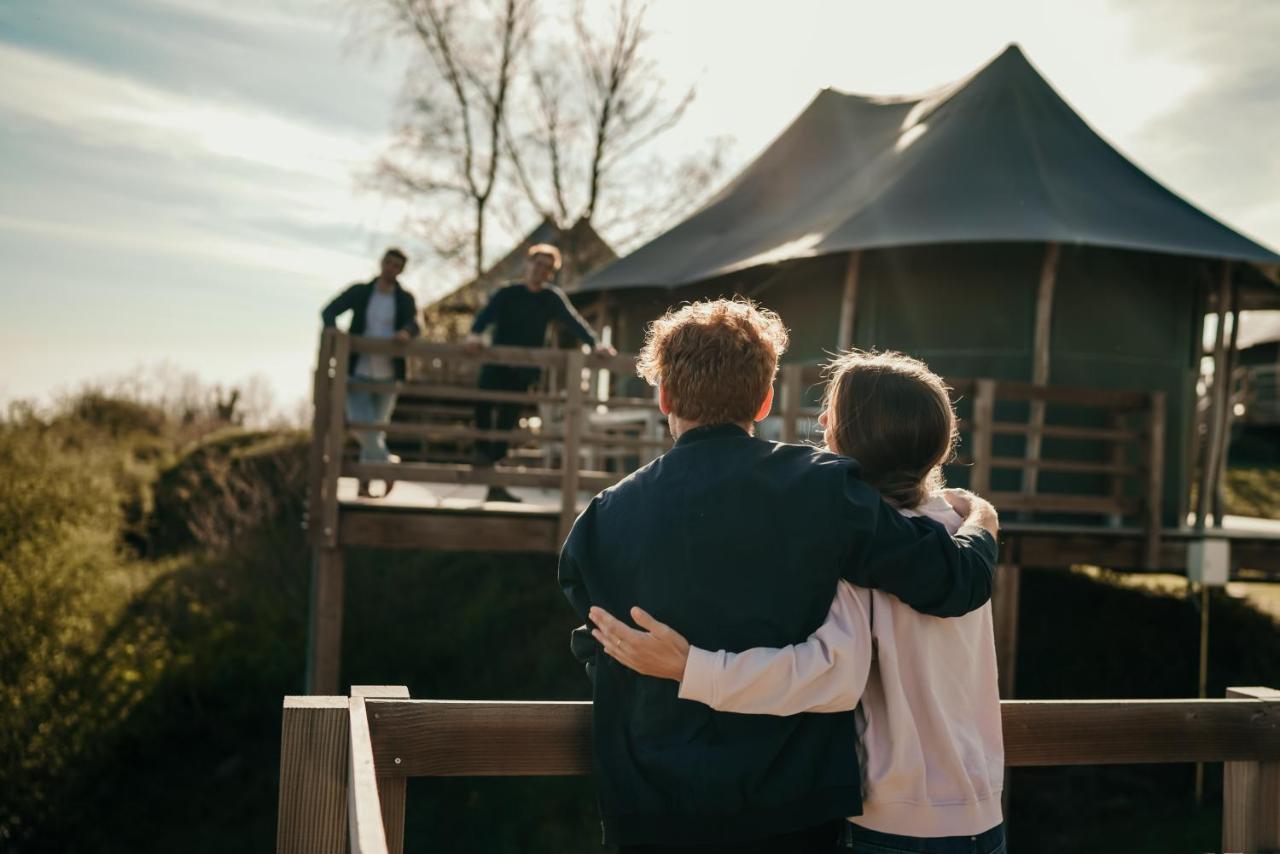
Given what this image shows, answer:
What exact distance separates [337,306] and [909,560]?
22.9 feet

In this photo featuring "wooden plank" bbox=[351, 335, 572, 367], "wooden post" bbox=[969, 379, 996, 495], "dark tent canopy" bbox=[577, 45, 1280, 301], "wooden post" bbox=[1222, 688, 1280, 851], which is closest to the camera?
"wooden post" bbox=[1222, 688, 1280, 851]

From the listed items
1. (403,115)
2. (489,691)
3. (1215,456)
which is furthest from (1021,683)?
(403,115)

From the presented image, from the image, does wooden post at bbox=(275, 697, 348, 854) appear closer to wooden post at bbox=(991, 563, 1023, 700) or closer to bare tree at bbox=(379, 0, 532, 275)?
wooden post at bbox=(991, 563, 1023, 700)

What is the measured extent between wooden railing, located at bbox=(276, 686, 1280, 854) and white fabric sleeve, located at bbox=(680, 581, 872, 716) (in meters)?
0.32

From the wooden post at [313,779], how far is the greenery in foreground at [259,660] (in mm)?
8729

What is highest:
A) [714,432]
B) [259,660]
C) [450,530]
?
[714,432]

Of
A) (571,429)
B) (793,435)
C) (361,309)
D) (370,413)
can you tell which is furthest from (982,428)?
(361,309)

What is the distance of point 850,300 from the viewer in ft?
38.3

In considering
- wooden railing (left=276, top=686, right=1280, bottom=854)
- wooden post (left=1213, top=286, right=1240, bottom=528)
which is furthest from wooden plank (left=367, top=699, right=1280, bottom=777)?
wooden post (left=1213, top=286, right=1240, bottom=528)

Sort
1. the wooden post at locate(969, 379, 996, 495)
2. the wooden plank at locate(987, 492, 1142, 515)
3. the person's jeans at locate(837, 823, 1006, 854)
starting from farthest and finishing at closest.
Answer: the wooden plank at locate(987, 492, 1142, 515)
the wooden post at locate(969, 379, 996, 495)
the person's jeans at locate(837, 823, 1006, 854)

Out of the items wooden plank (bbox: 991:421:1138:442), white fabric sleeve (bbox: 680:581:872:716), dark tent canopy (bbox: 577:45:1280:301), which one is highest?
dark tent canopy (bbox: 577:45:1280:301)

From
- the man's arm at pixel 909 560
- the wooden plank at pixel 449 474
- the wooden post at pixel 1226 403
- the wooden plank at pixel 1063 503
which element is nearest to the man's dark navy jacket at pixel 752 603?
Result: the man's arm at pixel 909 560

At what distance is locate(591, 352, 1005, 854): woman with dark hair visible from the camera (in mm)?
2006

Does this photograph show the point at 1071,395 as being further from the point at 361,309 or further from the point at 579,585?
the point at 579,585
